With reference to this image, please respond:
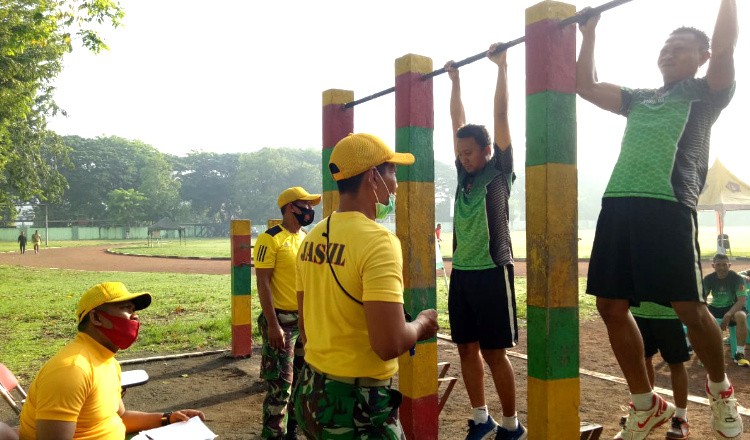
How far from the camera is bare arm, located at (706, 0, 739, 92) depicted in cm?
252

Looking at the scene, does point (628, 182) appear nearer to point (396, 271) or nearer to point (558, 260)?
point (558, 260)

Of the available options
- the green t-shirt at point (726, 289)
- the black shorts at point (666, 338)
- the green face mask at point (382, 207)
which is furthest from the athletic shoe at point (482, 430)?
the green t-shirt at point (726, 289)

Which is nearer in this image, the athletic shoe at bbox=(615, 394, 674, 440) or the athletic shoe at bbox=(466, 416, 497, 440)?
the athletic shoe at bbox=(615, 394, 674, 440)

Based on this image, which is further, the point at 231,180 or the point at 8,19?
the point at 231,180

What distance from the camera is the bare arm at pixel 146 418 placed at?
10.3 feet

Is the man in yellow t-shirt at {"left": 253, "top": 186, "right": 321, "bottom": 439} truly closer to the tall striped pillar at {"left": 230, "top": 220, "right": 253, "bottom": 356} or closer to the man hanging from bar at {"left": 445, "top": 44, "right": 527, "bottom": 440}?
the man hanging from bar at {"left": 445, "top": 44, "right": 527, "bottom": 440}

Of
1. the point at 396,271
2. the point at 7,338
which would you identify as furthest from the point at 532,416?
the point at 7,338

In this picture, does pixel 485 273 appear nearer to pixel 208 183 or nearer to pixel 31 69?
pixel 31 69

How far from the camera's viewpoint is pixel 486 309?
336 centimetres

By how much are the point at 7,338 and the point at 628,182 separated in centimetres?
896

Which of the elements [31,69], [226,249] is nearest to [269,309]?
[31,69]

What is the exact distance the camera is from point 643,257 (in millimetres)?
2703

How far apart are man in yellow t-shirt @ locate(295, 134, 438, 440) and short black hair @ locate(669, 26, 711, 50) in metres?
1.67

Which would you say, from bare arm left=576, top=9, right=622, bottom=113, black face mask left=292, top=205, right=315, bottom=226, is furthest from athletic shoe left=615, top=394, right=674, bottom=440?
black face mask left=292, top=205, right=315, bottom=226
